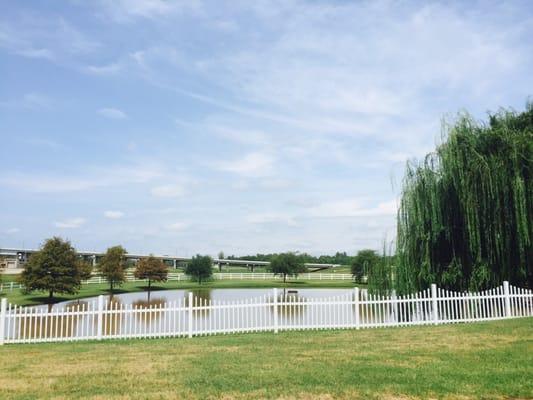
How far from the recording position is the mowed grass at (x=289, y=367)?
631 cm

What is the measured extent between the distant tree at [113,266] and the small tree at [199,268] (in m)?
11.9

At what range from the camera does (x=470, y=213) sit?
52.5 feet

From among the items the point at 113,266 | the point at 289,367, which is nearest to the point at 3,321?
the point at 289,367

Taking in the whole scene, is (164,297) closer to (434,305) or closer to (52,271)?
(52,271)

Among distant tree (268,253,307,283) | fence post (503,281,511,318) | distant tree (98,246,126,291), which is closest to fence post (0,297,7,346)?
fence post (503,281,511,318)

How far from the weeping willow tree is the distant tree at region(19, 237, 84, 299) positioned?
23.3 metres

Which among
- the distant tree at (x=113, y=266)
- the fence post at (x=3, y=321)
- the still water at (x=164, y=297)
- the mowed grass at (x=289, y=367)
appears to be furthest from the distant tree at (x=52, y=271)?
the mowed grass at (x=289, y=367)

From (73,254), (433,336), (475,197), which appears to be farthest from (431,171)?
(73,254)

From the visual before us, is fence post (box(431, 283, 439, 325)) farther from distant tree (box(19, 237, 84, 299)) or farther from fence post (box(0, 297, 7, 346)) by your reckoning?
distant tree (box(19, 237, 84, 299))

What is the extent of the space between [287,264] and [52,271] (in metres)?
32.2

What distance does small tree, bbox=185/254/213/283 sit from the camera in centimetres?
5725

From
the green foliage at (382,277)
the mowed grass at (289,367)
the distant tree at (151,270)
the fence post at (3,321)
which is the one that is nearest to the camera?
the mowed grass at (289,367)

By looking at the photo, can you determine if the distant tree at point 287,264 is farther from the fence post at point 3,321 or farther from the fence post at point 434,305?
the fence post at point 3,321

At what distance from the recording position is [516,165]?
626 inches
